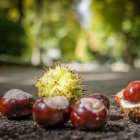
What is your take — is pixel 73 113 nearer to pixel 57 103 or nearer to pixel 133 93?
pixel 57 103

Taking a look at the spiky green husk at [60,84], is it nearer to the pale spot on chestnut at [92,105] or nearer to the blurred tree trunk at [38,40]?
the pale spot on chestnut at [92,105]

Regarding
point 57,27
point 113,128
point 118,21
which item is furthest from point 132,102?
point 57,27

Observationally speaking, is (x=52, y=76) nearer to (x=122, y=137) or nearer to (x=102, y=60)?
(x=122, y=137)

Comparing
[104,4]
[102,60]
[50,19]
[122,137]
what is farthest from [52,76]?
[102,60]

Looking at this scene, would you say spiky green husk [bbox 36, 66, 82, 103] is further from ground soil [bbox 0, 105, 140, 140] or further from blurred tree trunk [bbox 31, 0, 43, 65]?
blurred tree trunk [bbox 31, 0, 43, 65]

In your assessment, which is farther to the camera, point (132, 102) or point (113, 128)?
point (132, 102)

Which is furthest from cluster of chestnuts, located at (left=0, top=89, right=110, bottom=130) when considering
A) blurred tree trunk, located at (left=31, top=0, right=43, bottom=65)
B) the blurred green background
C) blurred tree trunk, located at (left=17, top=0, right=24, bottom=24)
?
blurred tree trunk, located at (left=17, top=0, right=24, bottom=24)
